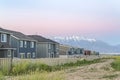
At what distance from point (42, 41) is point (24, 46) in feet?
54.2

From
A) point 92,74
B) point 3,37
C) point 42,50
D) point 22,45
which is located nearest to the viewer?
point 92,74

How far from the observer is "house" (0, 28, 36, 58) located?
256 feet

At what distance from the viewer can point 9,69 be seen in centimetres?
3766

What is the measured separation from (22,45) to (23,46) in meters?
0.62

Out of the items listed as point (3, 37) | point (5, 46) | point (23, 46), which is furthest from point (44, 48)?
point (5, 46)

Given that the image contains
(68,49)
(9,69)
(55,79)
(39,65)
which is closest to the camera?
(55,79)

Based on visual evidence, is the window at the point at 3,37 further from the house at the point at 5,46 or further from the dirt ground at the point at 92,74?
the dirt ground at the point at 92,74

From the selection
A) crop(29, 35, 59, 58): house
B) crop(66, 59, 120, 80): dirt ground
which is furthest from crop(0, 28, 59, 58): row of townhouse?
crop(66, 59, 120, 80): dirt ground

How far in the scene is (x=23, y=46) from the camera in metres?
80.9

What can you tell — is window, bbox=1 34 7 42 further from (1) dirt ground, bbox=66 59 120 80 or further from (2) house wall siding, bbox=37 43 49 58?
(1) dirt ground, bbox=66 59 120 80

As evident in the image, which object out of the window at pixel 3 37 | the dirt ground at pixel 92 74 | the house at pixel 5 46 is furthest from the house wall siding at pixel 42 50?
the dirt ground at pixel 92 74

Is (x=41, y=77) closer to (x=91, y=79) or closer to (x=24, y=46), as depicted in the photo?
(x=91, y=79)

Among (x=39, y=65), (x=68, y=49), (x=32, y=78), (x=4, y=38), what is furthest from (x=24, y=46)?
(x=32, y=78)

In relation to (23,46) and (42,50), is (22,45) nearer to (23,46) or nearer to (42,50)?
(23,46)
